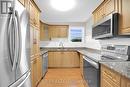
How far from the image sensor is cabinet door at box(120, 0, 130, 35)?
232 centimetres

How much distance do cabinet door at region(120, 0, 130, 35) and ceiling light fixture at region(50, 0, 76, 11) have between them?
2.37 meters

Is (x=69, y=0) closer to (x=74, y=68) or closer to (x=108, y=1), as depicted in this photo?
(x=108, y=1)

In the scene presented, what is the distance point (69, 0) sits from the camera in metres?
4.59

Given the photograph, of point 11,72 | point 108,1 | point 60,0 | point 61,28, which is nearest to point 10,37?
point 11,72

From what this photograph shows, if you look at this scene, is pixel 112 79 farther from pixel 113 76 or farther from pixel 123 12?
pixel 123 12

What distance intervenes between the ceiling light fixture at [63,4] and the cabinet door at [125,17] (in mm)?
2369

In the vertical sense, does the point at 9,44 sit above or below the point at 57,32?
below

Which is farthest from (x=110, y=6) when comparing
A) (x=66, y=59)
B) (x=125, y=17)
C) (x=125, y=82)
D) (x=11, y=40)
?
(x=66, y=59)

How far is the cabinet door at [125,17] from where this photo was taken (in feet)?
7.62

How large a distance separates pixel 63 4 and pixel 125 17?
2.83 m

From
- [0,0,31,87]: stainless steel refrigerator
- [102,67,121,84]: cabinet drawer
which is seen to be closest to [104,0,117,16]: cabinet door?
[102,67,121,84]: cabinet drawer

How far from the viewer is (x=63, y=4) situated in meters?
4.98

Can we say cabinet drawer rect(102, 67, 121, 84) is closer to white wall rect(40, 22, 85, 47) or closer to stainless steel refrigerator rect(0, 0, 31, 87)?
stainless steel refrigerator rect(0, 0, 31, 87)

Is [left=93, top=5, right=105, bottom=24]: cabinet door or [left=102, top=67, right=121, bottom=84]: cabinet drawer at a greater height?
[left=93, top=5, right=105, bottom=24]: cabinet door
